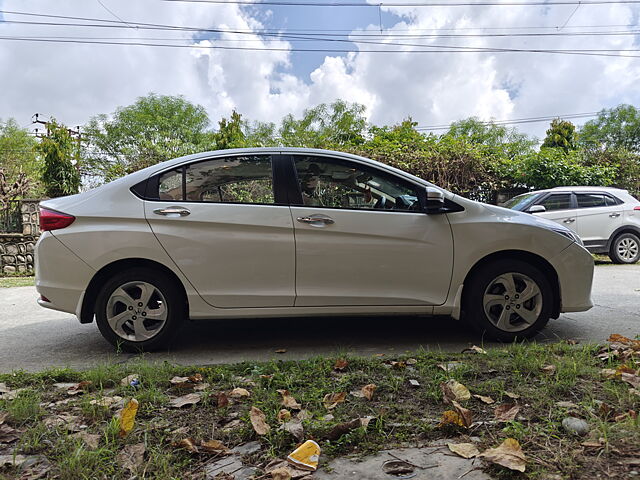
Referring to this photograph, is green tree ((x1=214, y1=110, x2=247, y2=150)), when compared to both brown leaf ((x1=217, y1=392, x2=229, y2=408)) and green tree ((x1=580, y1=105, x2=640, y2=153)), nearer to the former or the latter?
brown leaf ((x1=217, y1=392, x2=229, y2=408))

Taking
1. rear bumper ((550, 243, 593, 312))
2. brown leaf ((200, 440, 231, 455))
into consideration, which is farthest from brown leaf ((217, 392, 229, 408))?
rear bumper ((550, 243, 593, 312))

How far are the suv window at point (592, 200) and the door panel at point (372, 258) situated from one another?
24.8 feet

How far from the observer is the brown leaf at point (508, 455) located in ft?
5.33

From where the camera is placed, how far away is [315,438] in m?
1.92

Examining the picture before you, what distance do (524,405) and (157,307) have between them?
2.66 metres

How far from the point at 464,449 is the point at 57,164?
492 inches

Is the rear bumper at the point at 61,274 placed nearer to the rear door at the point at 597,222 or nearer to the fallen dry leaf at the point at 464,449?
the fallen dry leaf at the point at 464,449

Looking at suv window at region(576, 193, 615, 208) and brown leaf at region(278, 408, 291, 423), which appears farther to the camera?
suv window at region(576, 193, 615, 208)

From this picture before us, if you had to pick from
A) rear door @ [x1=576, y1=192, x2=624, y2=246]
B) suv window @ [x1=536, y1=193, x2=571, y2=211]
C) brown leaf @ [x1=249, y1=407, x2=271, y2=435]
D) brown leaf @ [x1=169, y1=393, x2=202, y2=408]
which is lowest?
brown leaf @ [x1=169, y1=393, x2=202, y2=408]

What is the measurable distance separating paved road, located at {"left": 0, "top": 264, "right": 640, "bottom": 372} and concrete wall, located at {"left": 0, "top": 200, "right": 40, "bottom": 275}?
563cm

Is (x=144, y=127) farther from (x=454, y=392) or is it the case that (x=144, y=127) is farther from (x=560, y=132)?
(x=454, y=392)

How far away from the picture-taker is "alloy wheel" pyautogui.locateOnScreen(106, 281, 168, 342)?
3.55 m

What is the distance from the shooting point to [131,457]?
1.80m

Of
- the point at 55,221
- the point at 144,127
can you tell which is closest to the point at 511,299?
the point at 55,221
